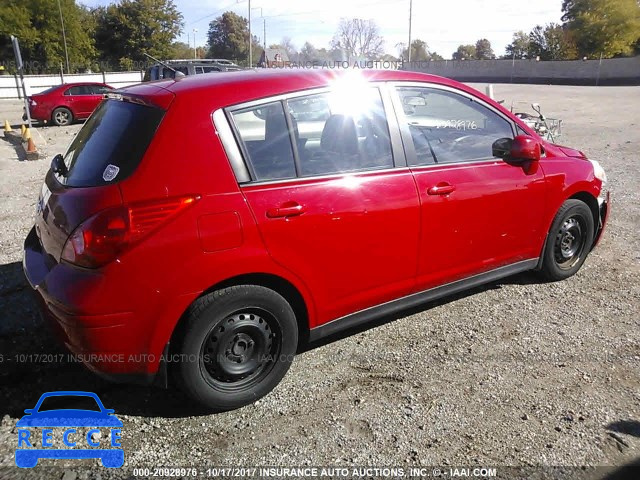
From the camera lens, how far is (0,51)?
4834 cm

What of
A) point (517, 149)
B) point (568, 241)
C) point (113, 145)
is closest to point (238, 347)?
point (113, 145)

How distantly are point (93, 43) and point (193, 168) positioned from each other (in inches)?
2399

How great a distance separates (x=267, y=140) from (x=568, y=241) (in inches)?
117

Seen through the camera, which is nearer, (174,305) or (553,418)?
(174,305)

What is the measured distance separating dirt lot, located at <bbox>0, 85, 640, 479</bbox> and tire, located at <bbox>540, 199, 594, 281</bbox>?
156 mm

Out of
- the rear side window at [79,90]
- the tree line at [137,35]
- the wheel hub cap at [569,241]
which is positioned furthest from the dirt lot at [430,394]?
the tree line at [137,35]

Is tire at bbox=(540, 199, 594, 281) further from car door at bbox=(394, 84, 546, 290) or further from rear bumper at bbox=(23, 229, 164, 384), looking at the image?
rear bumper at bbox=(23, 229, 164, 384)

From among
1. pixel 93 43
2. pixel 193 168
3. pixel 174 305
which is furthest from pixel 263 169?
pixel 93 43

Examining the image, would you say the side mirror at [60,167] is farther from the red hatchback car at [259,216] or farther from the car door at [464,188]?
the car door at [464,188]

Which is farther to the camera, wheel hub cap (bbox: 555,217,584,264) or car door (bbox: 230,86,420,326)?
wheel hub cap (bbox: 555,217,584,264)

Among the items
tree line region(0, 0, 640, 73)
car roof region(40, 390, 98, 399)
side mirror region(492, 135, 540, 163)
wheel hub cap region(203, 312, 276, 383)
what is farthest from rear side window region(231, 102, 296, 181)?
tree line region(0, 0, 640, 73)

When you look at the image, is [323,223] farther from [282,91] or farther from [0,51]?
[0,51]

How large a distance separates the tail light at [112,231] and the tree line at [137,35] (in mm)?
40094

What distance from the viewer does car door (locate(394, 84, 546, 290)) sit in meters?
3.48
